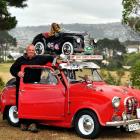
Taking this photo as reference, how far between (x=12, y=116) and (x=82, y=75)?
2.17 meters

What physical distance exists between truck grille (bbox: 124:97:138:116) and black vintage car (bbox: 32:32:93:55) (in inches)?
88.4

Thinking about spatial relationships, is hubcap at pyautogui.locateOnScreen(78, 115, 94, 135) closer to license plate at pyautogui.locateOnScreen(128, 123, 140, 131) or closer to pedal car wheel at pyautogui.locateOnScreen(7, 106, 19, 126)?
license plate at pyautogui.locateOnScreen(128, 123, 140, 131)

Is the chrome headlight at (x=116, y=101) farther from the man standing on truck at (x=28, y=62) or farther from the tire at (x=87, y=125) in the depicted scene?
the man standing on truck at (x=28, y=62)

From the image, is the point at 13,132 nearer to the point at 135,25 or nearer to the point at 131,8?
the point at 131,8

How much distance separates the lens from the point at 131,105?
11.8 m

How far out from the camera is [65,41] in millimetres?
13539

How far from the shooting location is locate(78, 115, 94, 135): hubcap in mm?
Result: 11555

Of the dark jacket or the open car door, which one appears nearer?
the open car door

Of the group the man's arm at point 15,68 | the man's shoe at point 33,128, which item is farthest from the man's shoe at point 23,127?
the man's arm at point 15,68

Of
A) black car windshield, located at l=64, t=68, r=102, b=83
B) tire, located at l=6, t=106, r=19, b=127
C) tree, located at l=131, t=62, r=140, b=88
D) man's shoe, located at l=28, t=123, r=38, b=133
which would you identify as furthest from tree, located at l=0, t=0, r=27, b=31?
man's shoe, located at l=28, t=123, r=38, b=133

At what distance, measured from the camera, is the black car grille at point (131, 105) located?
11.6m

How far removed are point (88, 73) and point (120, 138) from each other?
1.96 meters

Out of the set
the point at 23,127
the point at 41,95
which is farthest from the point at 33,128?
the point at 41,95

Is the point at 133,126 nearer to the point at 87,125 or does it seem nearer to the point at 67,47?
the point at 87,125
